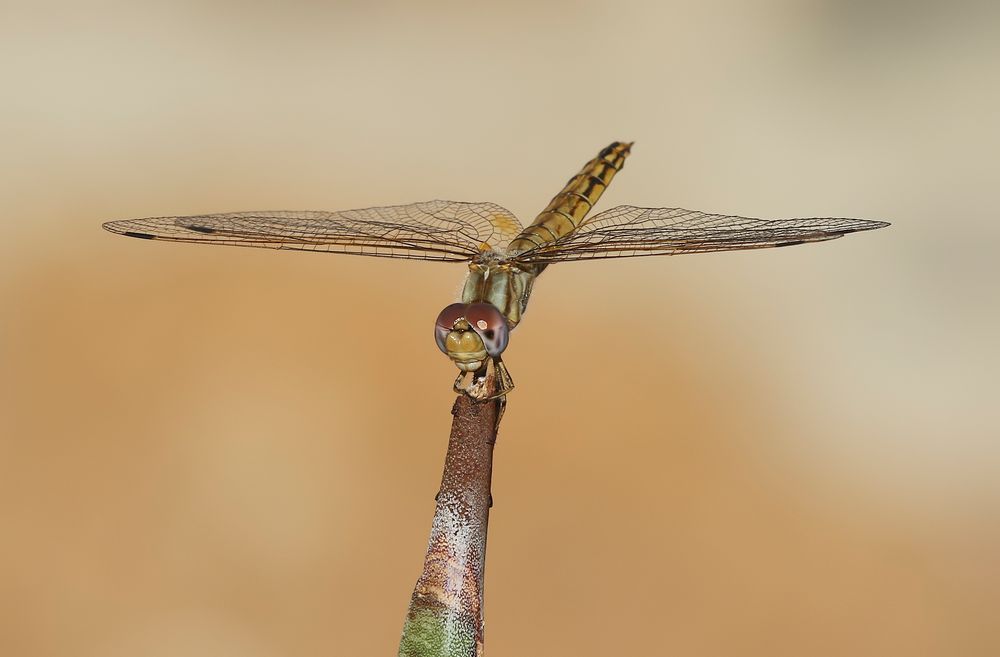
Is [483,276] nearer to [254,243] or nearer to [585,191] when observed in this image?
[254,243]

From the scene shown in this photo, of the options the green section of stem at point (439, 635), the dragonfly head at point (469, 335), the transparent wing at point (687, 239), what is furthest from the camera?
the transparent wing at point (687, 239)

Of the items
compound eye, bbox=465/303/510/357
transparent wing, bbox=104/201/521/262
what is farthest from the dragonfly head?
transparent wing, bbox=104/201/521/262

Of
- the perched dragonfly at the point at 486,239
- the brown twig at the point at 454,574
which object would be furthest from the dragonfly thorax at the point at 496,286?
the brown twig at the point at 454,574

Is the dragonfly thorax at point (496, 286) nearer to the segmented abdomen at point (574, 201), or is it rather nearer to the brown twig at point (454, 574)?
the segmented abdomen at point (574, 201)

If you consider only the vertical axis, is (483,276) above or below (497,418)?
above

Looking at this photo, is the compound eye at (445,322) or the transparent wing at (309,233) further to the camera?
the transparent wing at (309,233)

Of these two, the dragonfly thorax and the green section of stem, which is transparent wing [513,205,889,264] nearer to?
the dragonfly thorax

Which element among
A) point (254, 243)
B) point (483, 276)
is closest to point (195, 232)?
point (254, 243)
